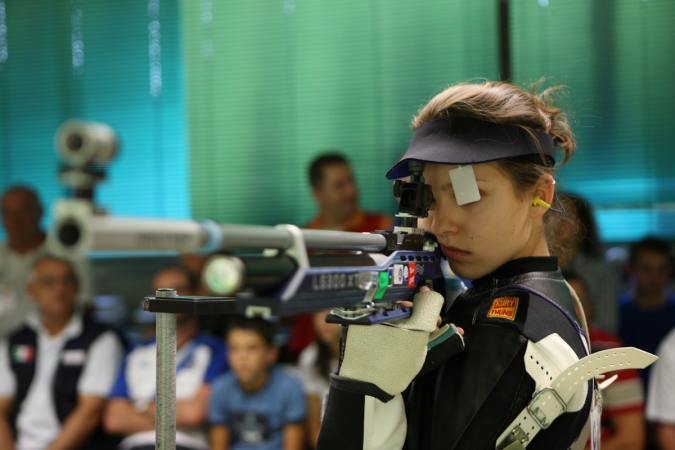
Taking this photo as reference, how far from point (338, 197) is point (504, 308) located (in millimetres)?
2995

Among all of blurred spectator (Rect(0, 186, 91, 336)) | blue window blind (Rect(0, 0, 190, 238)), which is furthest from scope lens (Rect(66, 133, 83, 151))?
blue window blind (Rect(0, 0, 190, 238))

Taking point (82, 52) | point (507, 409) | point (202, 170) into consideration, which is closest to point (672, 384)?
point (507, 409)

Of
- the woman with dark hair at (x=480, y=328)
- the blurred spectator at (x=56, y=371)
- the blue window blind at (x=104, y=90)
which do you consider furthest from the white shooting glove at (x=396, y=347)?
the blue window blind at (x=104, y=90)

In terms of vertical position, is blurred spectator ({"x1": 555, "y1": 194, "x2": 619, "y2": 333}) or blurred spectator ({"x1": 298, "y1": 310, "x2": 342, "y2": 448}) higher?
blurred spectator ({"x1": 555, "y1": 194, "x2": 619, "y2": 333})

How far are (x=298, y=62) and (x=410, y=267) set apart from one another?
4100 millimetres

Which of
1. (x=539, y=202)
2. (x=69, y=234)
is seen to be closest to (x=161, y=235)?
(x=69, y=234)

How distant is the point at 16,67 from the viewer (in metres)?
5.83

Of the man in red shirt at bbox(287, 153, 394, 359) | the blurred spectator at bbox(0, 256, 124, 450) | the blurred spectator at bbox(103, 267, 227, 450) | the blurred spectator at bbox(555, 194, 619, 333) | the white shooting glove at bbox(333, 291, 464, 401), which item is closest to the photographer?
the white shooting glove at bbox(333, 291, 464, 401)

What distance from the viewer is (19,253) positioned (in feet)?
15.9

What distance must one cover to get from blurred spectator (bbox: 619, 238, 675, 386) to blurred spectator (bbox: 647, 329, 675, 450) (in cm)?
41

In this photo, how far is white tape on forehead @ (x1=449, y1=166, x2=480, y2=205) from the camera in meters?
1.44

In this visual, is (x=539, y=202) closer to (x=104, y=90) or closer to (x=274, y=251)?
(x=274, y=251)

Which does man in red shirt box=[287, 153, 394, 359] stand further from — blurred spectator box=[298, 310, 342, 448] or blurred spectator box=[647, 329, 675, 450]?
blurred spectator box=[647, 329, 675, 450]

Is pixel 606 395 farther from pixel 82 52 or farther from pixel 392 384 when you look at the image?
pixel 82 52
